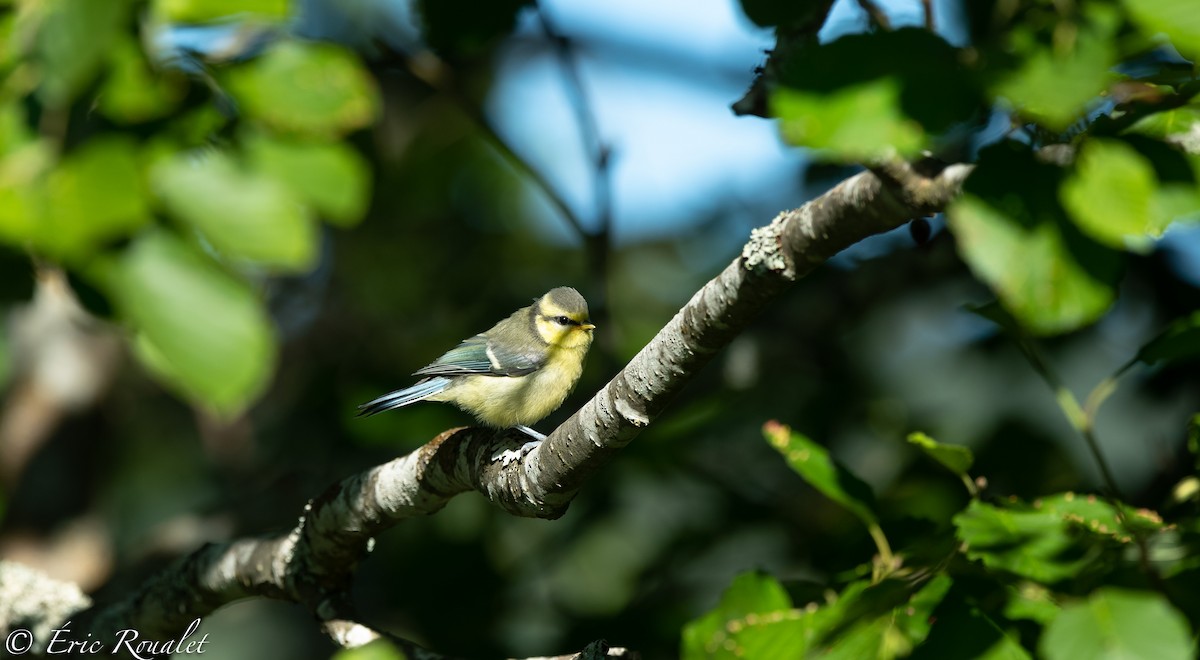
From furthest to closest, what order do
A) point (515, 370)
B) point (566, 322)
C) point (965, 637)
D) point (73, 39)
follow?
point (566, 322)
point (515, 370)
point (965, 637)
point (73, 39)

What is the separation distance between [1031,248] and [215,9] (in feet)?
3.53

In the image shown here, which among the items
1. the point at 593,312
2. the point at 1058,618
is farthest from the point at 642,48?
the point at 1058,618

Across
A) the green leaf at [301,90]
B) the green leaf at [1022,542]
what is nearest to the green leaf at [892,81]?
the green leaf at [301,90]

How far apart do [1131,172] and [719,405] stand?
8.41 feet

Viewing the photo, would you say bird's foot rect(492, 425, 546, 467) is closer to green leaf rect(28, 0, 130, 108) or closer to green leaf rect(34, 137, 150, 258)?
green leaf rect(34, 137, 150, 258)

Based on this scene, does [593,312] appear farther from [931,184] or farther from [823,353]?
[931,184]

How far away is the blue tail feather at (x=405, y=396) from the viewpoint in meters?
3.12

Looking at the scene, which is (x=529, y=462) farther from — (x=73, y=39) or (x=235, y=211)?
(x=73, y=39)

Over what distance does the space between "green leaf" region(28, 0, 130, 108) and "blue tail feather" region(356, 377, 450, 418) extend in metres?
1.95

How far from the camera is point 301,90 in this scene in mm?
1415

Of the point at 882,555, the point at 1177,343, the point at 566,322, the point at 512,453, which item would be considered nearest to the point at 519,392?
the point at 566,322

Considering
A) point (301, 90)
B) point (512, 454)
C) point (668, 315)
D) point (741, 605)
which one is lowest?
point (668, 315)

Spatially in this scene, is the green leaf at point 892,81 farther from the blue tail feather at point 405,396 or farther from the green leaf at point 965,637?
the blue tail feather at point 405,396

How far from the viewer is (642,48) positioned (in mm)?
4301
